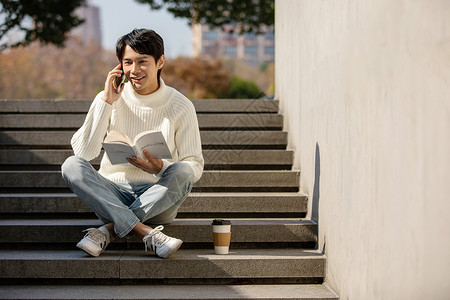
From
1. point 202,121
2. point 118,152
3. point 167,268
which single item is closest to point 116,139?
point 118,152

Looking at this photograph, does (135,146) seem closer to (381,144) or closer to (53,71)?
(381,144)

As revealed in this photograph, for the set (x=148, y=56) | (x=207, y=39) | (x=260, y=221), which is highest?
(x=207, y=39)

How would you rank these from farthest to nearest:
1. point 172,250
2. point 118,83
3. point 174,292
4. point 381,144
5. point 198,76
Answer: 1. point 198,76
2. point 118,83
3. point 172,250
4. point 174,292
5. point 381,144

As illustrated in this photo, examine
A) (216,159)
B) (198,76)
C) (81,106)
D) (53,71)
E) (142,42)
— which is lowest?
(216,159)

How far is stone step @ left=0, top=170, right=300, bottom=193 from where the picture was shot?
14.8ft

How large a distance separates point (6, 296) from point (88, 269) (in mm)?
454

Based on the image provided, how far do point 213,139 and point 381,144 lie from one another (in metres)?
2.68

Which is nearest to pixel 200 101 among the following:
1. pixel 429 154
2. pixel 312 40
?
pixel 312 40

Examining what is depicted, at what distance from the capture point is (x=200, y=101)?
566cm

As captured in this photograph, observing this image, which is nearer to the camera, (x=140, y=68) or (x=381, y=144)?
(x=381, y=144)

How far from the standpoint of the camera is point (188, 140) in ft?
12.1

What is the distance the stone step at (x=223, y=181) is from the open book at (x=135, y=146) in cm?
119

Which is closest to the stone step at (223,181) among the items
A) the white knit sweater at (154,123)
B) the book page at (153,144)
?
the white knit sweater at (154,123)

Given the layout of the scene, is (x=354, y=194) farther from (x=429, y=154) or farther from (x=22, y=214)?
(x=22, y=214)
